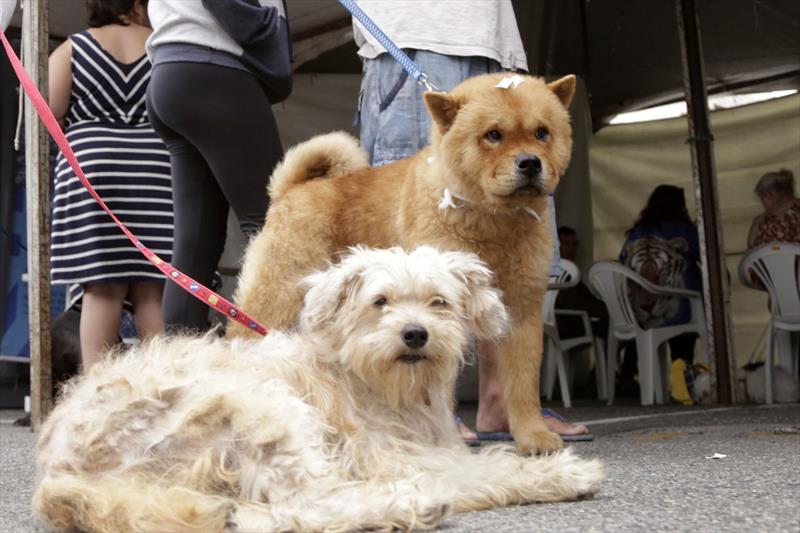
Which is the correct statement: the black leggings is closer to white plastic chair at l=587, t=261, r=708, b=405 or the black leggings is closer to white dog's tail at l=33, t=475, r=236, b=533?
white dog's tail at l=33, t=475, r=236, b=533

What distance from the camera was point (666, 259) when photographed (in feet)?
31.9

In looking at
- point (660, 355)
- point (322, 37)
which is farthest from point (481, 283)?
point (660, 355)

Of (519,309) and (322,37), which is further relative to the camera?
(322,37)

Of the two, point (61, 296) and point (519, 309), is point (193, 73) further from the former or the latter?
point (61, 296)

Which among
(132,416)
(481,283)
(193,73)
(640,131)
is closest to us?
(132,416)

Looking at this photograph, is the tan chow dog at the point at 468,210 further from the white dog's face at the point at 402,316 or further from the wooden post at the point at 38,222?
the wooden post at the point at 38,222

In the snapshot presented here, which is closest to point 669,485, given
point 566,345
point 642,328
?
point 642,328

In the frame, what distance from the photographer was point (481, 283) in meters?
3.12

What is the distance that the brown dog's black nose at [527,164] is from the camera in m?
3.69

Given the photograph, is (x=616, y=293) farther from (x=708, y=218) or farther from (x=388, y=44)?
(x=388, y=44)

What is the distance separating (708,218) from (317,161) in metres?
4.99

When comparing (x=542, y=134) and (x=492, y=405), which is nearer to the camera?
(x=542, y=134)

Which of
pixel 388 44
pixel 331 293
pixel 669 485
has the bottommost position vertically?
pixel 669 485

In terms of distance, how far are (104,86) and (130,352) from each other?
300 centimetres
